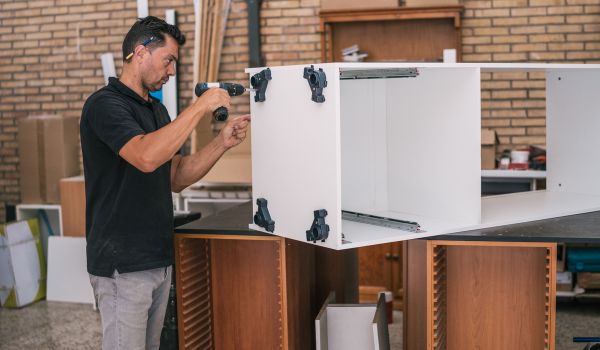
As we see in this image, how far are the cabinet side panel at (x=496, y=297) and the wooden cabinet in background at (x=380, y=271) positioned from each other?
2.10m

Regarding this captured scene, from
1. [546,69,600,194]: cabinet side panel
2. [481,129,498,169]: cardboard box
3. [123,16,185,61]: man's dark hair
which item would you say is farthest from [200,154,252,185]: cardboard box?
[123,16,185,61]: man's dark hair

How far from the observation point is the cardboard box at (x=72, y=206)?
5.41 m

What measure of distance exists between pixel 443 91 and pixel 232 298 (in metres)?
1.21

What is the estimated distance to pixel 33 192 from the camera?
5.73m

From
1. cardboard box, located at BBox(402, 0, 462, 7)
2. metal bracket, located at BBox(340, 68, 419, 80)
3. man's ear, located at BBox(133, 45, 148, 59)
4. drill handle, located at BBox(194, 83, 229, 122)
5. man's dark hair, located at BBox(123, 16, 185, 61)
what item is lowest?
drill handle, located at BBox(194, 83, 229, 122)

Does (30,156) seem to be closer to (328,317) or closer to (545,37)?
(328,317)

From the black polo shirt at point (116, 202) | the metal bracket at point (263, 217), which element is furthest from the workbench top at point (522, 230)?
the black polo shirt at point (116, 202)

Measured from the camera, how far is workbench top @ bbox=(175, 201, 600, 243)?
258 centimetres

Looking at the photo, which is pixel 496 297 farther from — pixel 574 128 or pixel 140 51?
pixel 140 51

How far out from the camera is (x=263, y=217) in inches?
108

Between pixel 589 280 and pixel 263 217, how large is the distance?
2979mm

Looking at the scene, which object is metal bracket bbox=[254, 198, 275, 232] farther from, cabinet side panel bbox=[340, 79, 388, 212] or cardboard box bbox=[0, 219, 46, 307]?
cardboard box bbox=[0, 219, 46, 307]

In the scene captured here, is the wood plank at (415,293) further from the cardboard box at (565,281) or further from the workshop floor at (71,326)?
the cardboard box at (565,281)

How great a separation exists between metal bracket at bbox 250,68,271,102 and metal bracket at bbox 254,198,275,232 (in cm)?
38
